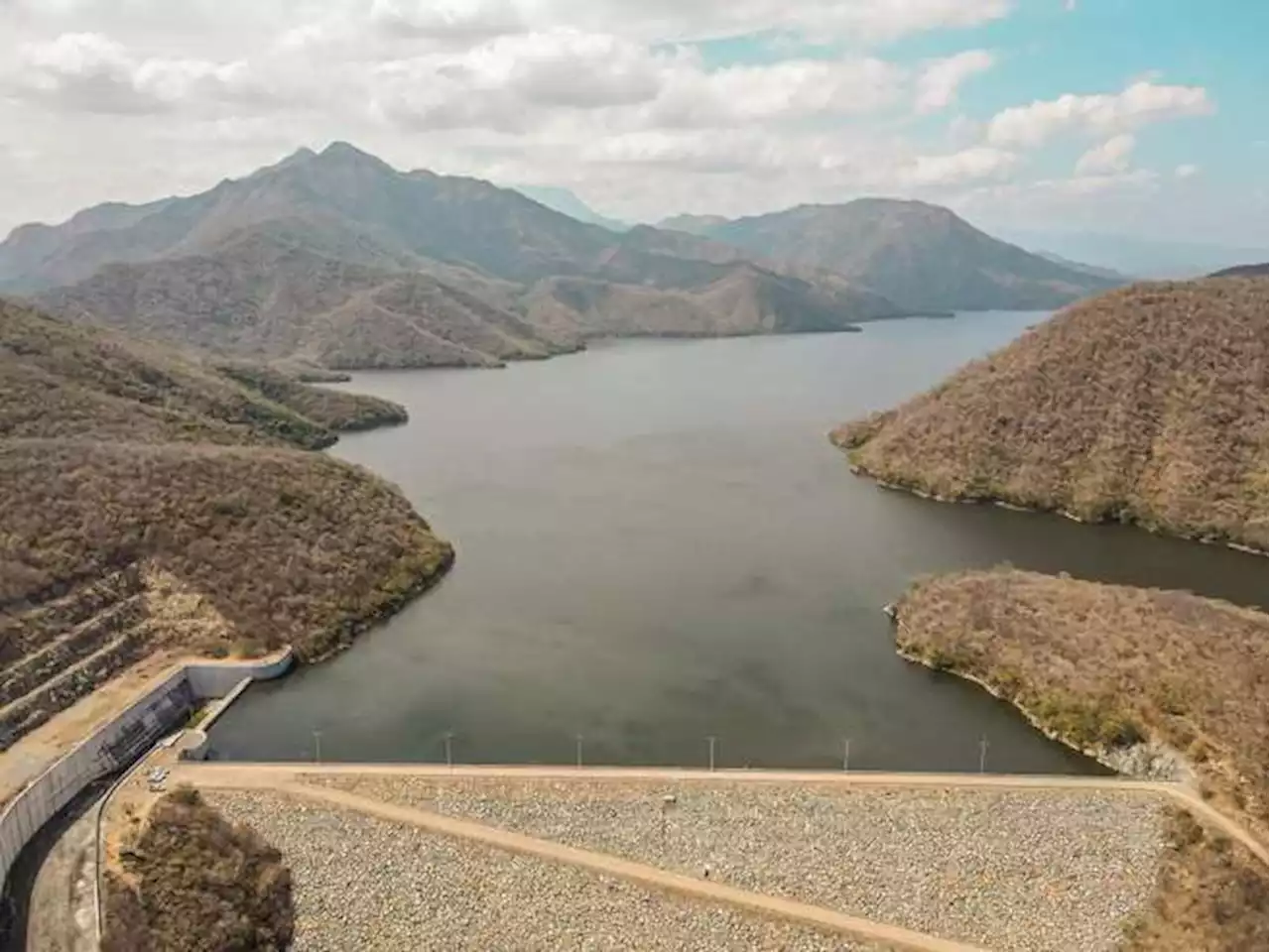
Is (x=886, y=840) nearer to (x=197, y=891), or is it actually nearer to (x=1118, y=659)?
(x=1118, y=659)

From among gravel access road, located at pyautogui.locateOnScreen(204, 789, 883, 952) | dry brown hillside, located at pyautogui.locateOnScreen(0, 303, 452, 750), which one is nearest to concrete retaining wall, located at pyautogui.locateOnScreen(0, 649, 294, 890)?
dry brown hillside, located at pyautogui.locateOnScreen(0, 303, 452, 750)

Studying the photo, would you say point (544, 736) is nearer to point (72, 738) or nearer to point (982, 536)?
point (72, 738)

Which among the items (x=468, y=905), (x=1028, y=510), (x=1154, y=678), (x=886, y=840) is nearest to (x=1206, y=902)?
(x=886, y=840)

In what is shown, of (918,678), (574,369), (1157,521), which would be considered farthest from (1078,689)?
(574,369)

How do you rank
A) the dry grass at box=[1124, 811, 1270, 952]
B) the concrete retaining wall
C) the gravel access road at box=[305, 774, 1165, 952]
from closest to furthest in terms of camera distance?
the dry grass at box=[1124, 811, 1270, 952], the gravel access road at box=[305, 774, 1165, 952], the concrete retaining wall

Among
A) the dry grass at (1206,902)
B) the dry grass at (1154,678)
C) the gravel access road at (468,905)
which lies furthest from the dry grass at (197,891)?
the dry grass at (1154,678)

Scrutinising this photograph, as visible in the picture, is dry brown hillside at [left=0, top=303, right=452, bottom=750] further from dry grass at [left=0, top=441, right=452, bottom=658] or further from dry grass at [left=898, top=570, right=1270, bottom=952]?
dry grass at [left=898, top=570, right=1270, bottom=952]
